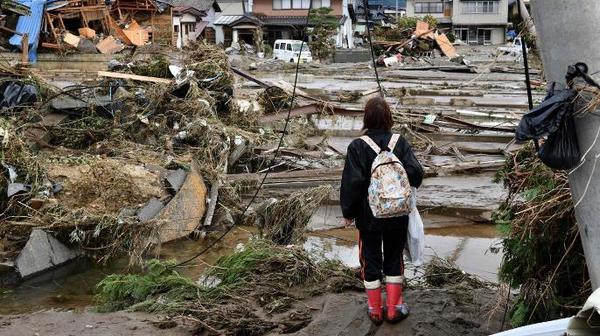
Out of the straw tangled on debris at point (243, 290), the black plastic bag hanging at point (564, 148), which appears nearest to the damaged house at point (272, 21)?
the straw tangled on debris at point (243, 290)

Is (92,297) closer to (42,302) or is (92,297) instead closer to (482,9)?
(42,302)

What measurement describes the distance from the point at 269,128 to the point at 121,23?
29.9 metres

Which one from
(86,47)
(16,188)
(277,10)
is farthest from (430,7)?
(16,188)

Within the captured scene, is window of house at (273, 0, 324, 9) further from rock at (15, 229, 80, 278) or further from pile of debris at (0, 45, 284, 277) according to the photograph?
rock at (15, 229, 80, 278)

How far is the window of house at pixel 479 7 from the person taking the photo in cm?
6309

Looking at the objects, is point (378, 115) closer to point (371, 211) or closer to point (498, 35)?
point (371, 211)

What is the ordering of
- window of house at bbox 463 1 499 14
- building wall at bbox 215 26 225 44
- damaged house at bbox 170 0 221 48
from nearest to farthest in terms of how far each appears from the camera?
1. damaged house at bbox 170 0 221 48
2. building wall at bbox 215 26 225 44
3. window of house at bbox 463 1 499 14

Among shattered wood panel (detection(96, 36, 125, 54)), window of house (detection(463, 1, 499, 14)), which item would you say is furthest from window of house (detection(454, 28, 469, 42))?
shattered wood panel (detection(96, 36, 125, 54))

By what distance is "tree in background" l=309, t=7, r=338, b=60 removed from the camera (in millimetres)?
48206

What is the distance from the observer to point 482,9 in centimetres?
6406

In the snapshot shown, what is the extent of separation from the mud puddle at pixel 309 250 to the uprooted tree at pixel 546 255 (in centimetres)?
245

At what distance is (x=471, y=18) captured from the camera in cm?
6481

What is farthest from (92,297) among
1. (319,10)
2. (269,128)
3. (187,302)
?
(319,10)

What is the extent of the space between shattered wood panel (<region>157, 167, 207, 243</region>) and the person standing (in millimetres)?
4022
